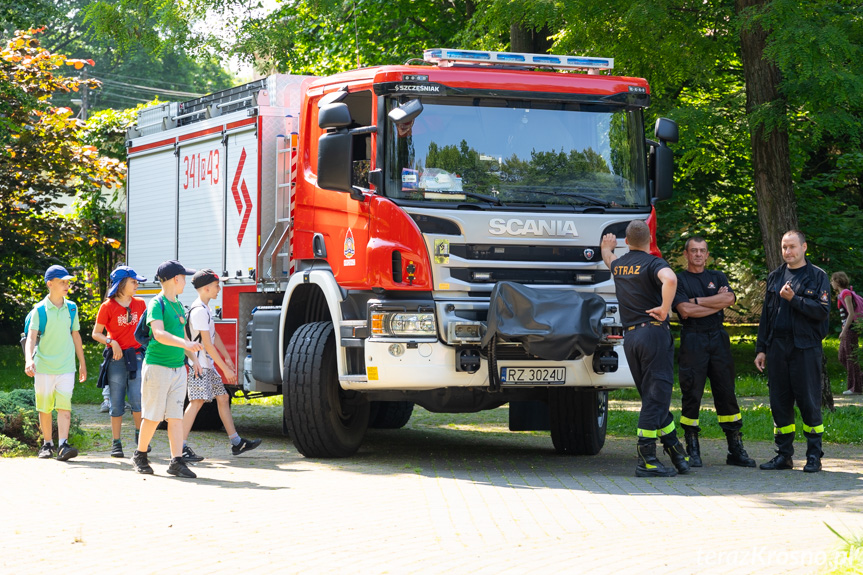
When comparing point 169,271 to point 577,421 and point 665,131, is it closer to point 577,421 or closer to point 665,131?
point 577,421

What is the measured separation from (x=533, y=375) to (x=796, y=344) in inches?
86.8

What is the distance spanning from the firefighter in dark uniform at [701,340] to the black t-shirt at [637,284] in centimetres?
58

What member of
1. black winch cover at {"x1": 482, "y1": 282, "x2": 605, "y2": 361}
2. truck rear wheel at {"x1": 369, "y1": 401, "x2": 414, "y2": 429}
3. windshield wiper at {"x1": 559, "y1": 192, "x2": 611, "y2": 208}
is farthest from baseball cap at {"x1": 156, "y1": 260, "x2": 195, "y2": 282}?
truck rear wheel at {"x1": 369, "y1": 401, "x2": 414, "y2": 429}

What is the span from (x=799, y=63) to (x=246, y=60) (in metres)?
11.8

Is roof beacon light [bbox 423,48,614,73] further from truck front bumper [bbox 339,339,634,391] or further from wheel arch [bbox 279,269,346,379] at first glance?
truck front bumper [bbox 339,339,634,391]

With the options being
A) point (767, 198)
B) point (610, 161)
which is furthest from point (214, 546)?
point (767, 198)

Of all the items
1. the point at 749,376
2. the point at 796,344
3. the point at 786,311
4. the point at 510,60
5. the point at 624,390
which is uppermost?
the point at 510,60

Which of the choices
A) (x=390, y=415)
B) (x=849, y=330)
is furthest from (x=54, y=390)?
(x=849, y=330)

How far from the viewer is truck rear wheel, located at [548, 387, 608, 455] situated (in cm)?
1065

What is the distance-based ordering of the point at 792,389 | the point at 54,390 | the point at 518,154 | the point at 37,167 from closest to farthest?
the point at 518,154 < the point at 792,389 < the point at 54,390 < the point at 37,167

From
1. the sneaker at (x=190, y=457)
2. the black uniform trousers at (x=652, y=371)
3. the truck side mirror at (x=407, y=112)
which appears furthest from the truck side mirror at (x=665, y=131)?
the sneaker at (x=190, y=457)

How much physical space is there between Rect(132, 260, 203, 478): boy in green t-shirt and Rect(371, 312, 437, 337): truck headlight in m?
1.51

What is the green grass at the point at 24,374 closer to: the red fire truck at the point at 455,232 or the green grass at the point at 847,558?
the red fire truck at the point at 455,232

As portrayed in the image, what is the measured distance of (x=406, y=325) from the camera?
901 cm
